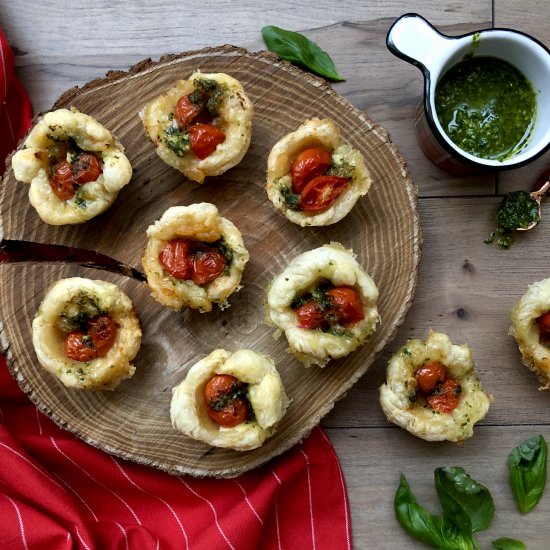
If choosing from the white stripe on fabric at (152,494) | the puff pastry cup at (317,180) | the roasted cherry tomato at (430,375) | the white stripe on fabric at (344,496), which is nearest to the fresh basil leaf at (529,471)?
the roasted cherry tomato at (430,375)

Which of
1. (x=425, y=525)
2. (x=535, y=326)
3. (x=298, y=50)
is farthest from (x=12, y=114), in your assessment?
(x=425, y=525)

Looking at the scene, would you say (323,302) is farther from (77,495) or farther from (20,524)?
(20,524)

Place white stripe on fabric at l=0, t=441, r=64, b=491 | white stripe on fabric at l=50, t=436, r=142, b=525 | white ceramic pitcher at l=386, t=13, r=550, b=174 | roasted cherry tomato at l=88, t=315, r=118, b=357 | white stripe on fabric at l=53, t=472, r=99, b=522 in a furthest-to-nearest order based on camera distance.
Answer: white stripe on fabric at l=53, t=472, r=99, b=522 < white stripe on fabric at l=50, t=436, r=142, b=525 < white stripe on fabric at l=0, t=441, r=64, b=491 < roasted cherry tomato at l=88, t=315, r=118, b=357 < white ceramic pitcher at l=386, t=13, r=550, b=174

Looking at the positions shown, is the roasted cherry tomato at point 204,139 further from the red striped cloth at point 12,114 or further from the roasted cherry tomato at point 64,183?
the red striped cloth at point 12,114

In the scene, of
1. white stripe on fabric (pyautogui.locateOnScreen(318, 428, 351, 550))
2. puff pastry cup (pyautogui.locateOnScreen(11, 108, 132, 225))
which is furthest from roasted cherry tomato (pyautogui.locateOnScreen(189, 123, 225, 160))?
white stripe on fabric (pyautogui.locateOnScreen(318, 428, 351, 550))

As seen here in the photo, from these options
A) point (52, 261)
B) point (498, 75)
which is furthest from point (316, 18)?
point (52, 261)

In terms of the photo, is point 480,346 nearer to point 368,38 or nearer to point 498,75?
point 498,75

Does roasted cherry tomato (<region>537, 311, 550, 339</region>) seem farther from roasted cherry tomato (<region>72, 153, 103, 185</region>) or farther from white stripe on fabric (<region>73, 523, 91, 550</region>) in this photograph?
white stripe on fabric (<region>73, 523, 91, 550</region>)
